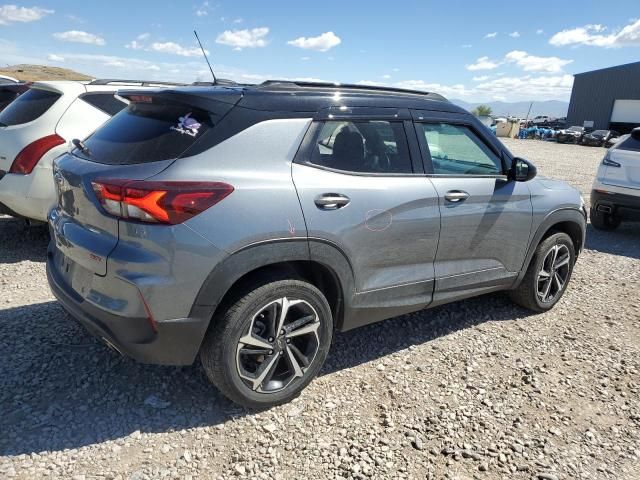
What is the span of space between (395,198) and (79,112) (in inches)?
145

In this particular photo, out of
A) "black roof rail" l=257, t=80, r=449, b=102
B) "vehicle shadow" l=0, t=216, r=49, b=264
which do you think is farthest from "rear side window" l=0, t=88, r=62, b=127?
"black roof rail" l=257, t=80, r=449, b=102

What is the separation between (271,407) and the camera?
2916mm

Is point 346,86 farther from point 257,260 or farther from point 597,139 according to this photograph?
point 597,139

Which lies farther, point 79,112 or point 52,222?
point 79,112

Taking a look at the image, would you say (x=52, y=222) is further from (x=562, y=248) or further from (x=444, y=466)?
(x=562, y=248)

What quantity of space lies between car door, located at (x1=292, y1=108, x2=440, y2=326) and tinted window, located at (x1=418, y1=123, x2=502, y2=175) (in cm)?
22

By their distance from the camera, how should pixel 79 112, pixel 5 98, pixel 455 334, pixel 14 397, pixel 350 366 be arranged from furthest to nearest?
pixel 5 98, pixel 79 112, pixel 455 334, pixel 350 366, pixel 14 397

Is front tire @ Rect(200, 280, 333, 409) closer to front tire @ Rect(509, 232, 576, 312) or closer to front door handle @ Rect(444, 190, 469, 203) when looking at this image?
front door handle @ Rect(444, 190, 469, 203)

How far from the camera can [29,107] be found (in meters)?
5.09

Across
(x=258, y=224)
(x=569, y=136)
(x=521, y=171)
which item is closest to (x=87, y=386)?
(x=258, y=224)

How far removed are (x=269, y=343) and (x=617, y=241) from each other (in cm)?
674

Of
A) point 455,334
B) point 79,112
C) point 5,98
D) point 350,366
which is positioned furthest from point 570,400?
point 5,98

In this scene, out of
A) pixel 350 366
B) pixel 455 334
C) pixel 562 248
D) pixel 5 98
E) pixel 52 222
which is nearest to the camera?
pixel 52 222

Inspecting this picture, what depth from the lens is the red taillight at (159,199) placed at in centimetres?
234
